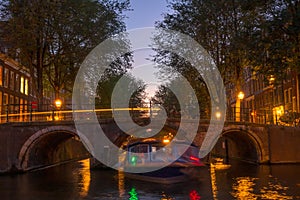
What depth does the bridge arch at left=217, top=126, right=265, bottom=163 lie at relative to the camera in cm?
3350

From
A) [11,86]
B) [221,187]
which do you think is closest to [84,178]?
[221,187]

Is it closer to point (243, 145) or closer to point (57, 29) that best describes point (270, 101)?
point (243, 145)

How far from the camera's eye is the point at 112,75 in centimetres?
4181

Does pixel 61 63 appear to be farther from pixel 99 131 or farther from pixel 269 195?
pixel 269 195

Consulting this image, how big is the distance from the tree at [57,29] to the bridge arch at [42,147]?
3.54 m

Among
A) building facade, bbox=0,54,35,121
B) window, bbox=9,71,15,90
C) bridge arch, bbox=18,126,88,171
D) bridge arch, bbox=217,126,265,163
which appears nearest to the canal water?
bridge arch, bbox=18,126,88,171

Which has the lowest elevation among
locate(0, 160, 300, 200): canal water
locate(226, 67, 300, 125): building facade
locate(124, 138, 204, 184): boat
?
locate(0, 160, 300, 200): canal water

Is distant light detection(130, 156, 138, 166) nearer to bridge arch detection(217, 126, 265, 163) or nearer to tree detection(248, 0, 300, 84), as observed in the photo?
bridge arch detection(217, 126, 265, 163)

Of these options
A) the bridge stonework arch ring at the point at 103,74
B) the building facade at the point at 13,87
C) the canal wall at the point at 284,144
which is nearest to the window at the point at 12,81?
the building facade at the point at 13,87

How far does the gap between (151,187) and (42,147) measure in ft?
47.9

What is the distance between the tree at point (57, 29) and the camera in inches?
1199

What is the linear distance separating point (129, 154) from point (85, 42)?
1359 centimetres

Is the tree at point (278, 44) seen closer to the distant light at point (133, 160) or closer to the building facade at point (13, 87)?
the distant light at point (133, 160)

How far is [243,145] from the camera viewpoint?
39.3 metres
